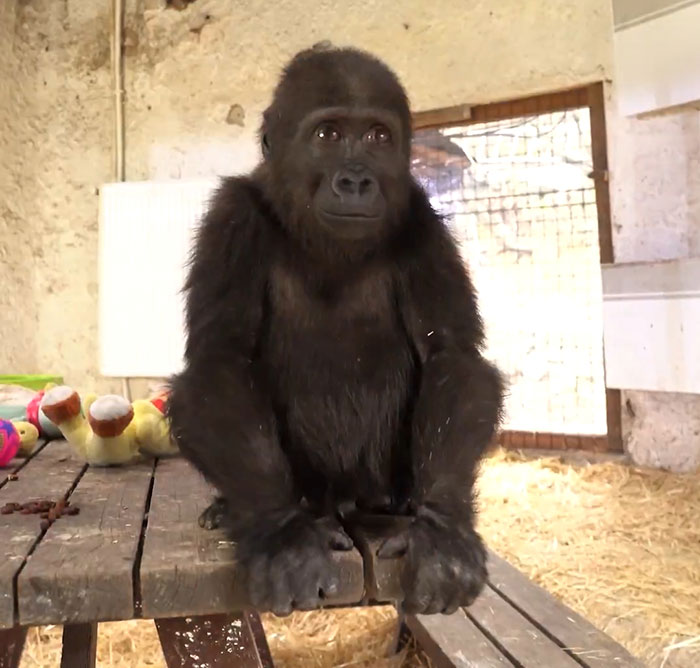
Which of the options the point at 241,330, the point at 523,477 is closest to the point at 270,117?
the point at 241,330

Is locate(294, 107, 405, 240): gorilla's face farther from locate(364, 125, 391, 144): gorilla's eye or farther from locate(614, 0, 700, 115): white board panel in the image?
locate(614, 0, 700, 115): white board panel

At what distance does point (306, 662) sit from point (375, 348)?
105 centimetres

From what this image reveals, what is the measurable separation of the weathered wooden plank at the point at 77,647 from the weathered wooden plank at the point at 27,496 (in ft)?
0.84

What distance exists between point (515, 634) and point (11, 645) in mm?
934

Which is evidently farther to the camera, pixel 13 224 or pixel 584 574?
pixel 13 224

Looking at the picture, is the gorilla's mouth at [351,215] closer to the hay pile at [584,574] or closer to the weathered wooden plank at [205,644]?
the weathered wooden plank at [205,644]

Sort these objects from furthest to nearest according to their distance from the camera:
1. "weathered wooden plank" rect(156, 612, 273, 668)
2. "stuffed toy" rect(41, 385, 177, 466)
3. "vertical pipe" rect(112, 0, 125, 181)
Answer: "vertical pipe" rect(112, 0, 125, 181), "stuffed toy" rect(41, 385, 177, 466), "weathered wooden plank" rect(156, 612, 273, 668)

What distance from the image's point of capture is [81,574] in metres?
1.00

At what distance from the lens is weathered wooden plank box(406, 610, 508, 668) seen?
155 cm

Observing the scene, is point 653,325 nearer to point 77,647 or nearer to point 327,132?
point 327,132

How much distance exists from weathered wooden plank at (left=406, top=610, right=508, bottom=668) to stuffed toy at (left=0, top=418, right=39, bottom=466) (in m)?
1.00

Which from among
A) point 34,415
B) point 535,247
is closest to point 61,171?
point 34,415

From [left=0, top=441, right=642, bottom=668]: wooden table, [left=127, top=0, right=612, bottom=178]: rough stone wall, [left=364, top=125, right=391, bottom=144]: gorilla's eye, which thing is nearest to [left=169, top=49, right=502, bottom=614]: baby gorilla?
[left=364, top=125, right=391, bottom=144]: gorilla's eye

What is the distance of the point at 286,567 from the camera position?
1012mm
